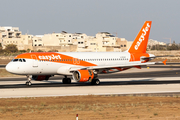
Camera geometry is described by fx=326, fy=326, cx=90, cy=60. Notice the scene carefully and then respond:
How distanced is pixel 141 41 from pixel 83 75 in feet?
48.5

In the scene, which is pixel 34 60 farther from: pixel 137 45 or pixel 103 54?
pixel 137 45

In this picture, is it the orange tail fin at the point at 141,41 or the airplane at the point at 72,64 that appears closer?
the airplane at the point at 72,64

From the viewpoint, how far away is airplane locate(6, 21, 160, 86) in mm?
40000

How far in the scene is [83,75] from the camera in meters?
39.5

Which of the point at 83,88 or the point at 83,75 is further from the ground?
the point at 83,75

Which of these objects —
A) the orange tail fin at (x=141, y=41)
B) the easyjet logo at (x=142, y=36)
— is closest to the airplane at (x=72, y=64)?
the orange tail fin at (x=141, y=41)

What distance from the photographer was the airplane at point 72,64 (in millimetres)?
40000

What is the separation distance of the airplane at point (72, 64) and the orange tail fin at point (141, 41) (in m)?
1.10

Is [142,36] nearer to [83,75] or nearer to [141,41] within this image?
[141,41]

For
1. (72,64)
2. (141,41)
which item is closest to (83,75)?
(72,64)

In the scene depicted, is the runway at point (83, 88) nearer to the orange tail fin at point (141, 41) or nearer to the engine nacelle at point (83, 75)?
the engine nacelle at point (83, 75)

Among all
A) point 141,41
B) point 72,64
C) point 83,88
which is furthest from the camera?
point 141,41

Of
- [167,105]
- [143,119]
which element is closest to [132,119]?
[143,119]

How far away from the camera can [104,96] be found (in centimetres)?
3039
